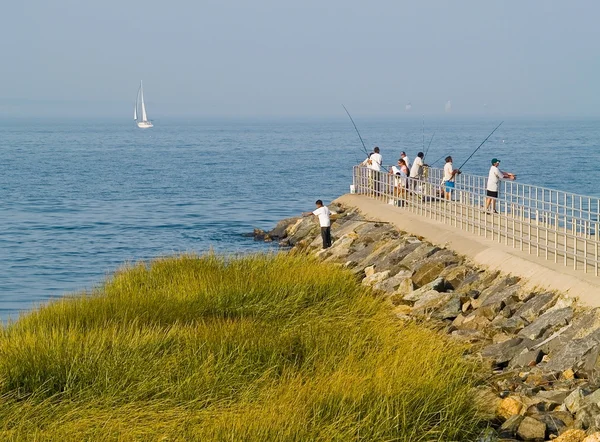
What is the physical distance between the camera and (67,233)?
38375 millimetres

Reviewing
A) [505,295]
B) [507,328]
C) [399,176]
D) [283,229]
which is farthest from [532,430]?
[283,229]

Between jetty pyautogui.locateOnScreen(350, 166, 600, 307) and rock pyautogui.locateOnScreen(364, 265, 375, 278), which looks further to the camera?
rock pyautogui.locateOnScreen(364, 265, 375, 278)

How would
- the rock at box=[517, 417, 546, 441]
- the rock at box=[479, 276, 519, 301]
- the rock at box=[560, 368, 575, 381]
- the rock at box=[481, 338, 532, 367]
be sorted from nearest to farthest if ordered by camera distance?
the rock at box=[517, 417, 546, 441], the rock at box=[560, 368, 575, 381], the rock at box=[481, 338, 532, 367], the rock at box=[479, 276, 519, 301]

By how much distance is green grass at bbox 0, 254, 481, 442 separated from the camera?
927 cm

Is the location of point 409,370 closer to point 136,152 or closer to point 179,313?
point 179,313

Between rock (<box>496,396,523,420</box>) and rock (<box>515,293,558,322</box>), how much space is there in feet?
14.4

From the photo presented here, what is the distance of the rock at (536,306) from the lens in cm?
1507

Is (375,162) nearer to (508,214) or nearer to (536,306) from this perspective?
(508,214)

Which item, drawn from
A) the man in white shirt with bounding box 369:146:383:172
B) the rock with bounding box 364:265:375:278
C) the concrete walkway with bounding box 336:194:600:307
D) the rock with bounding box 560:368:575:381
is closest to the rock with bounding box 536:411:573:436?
the rock with bounding box 560:368:575:381

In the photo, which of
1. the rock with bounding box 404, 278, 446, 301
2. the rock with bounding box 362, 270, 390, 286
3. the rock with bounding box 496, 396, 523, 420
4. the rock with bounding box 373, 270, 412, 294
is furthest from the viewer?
the rock with bounding box 362, 270, 390, 286

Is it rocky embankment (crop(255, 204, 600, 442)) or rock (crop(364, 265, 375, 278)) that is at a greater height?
rocky embankment (crop(255, 204, 600, 442))

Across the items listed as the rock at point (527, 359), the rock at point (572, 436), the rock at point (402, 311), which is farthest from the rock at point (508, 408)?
the rock at point (402, 311)

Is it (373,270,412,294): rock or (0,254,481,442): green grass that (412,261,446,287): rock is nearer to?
(373,270,412,294): rock

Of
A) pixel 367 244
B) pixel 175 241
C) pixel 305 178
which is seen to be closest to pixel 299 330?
pixel 367 244
